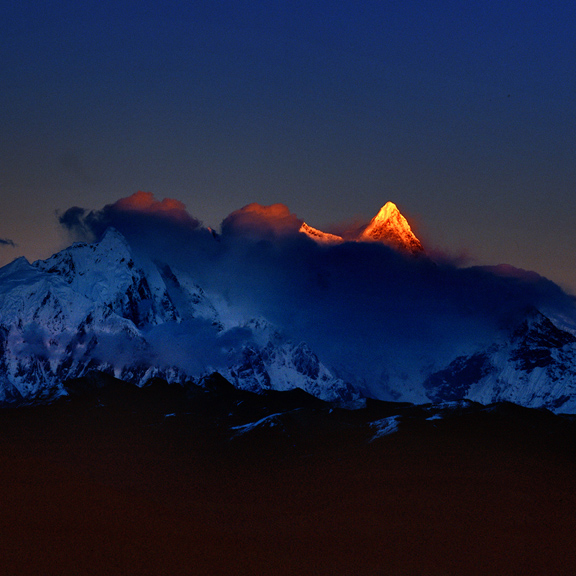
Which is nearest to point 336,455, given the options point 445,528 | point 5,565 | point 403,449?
point 403,449

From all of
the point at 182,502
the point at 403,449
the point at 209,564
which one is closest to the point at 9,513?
the point at 209,564

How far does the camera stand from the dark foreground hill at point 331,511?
8356 centimetres

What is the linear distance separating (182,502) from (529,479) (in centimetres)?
5919

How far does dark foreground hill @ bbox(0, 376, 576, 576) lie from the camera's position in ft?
274

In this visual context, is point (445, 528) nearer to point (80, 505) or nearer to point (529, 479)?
point (529, 479)

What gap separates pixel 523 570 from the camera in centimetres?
11225

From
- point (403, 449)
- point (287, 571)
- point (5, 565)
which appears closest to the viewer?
point (5, 565)

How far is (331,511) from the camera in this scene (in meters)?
150

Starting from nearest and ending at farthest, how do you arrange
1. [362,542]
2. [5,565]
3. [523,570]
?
[5,565] → [523,570] → [362,542]

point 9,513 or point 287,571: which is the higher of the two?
point 9,513

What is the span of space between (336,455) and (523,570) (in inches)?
3365

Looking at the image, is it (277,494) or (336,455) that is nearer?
(277,494)

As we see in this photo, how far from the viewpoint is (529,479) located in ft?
500

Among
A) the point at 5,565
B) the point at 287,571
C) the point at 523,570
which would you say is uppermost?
the point at 5,565
